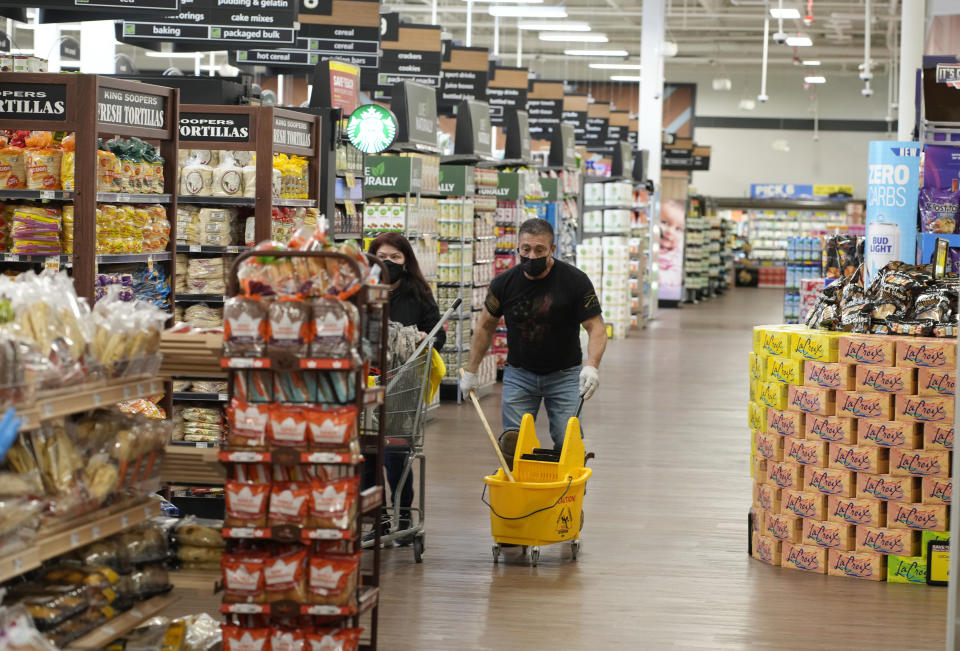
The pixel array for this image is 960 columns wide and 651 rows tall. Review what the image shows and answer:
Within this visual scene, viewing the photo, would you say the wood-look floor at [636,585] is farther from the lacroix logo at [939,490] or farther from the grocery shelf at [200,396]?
the grocery shelf at [200,396]

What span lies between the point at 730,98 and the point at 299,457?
122 ft

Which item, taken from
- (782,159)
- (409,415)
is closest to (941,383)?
(409,415)

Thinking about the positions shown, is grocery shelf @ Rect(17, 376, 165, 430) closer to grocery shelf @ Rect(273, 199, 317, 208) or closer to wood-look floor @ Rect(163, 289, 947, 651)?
wood-look floor @ Rect(163, 289, 947, 651)

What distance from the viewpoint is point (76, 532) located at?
3.72 m

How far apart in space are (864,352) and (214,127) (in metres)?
3.79

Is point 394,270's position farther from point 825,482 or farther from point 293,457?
point 293,457

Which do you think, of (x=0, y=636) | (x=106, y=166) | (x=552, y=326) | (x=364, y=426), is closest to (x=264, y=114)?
(x=106, y=166)

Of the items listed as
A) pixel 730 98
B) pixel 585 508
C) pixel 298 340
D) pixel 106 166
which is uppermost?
pixel 730 98

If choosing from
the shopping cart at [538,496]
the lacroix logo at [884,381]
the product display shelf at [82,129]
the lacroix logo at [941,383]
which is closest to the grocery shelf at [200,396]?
the product display shelf at [82,129]

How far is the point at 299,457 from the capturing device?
13.3 ft

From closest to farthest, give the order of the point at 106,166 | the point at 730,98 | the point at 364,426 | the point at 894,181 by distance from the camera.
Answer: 1. the point at 364,426
2. the point at 106,166
3. the point at 894,181
4. the point at 730,98

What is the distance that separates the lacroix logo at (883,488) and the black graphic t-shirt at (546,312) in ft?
5.22

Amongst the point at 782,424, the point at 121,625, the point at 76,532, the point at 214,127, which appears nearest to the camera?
the point at 76,532

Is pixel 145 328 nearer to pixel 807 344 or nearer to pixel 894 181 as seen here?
pixel 807 344
